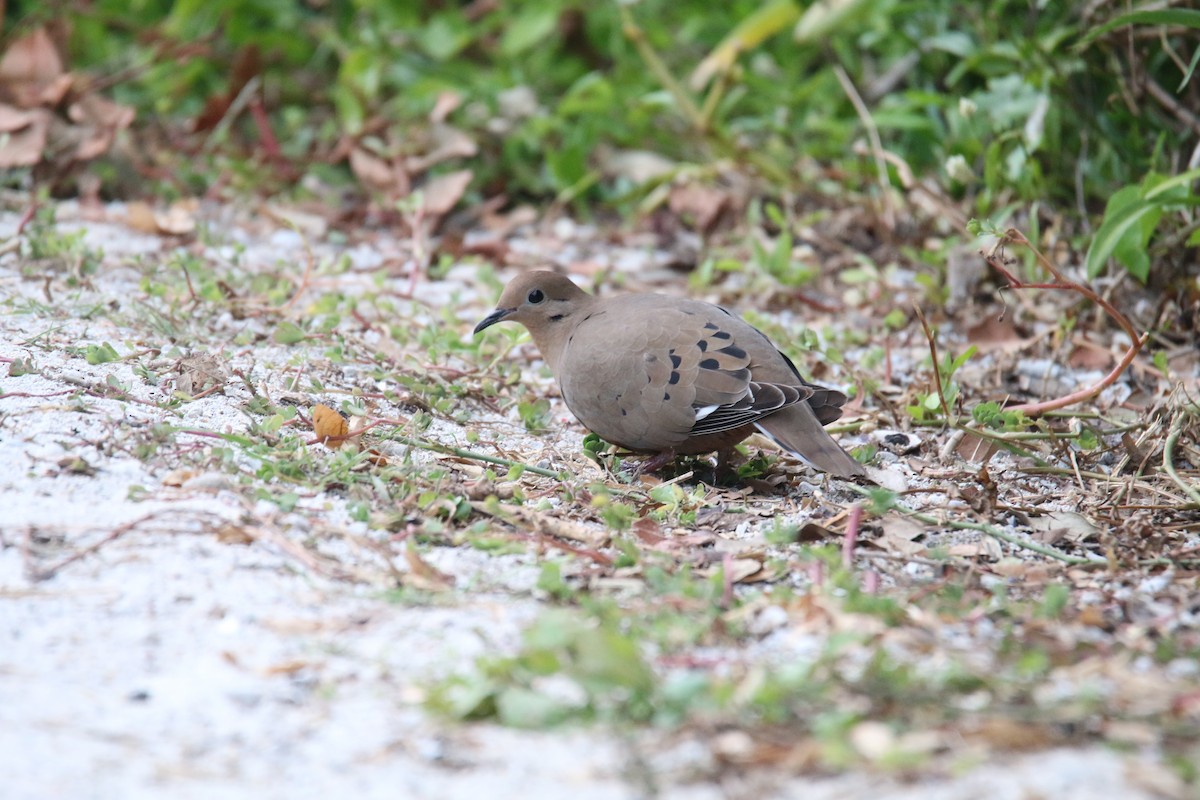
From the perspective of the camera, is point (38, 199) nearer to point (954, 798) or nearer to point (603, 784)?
point (603, 784)

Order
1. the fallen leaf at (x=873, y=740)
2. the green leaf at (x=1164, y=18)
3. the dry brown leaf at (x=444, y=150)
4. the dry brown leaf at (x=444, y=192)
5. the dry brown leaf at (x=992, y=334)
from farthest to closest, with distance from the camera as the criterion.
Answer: the dry brown leaf at (x=444, y=150), the dry brown leaf at (x=444, y=192), the dry brown leaf at (x=992, y=334), the green leaf at (x=1164, y=18), the fallen leaf at (x=873, y=740)

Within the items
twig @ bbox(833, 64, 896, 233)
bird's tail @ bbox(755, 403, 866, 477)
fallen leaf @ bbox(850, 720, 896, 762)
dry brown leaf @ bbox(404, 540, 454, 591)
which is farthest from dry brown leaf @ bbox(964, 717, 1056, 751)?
twig @ bbox(833, 64, 896, 233)

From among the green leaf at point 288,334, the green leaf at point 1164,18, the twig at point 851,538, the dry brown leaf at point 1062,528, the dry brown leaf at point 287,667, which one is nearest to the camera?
the dry brown leaf at point 287,667

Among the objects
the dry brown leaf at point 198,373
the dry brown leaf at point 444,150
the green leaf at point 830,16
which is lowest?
the dry brown leaf at point 198,373

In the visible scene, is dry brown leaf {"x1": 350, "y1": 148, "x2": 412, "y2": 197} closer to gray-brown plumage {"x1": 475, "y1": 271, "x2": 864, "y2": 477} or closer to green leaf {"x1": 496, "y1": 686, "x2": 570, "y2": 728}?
gray-brown plumage {"x1": 475, "y1": 271, "x2": 864, "y2": 477}

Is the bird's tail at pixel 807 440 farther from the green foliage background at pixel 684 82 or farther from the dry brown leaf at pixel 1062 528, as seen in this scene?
the green foliage background at pixel 684 82

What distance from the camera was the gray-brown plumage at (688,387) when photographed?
12.3ft

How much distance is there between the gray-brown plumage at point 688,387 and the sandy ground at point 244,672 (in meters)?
0.89

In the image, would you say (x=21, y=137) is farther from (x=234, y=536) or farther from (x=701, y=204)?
(x=234, y=536)

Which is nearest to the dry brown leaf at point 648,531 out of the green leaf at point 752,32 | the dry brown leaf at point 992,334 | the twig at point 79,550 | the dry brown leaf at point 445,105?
the twig at point 79,550

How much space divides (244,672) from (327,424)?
126 cm

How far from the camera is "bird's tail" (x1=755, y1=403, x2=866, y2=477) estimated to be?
3.66 metres

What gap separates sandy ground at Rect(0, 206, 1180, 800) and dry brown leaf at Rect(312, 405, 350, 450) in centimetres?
37

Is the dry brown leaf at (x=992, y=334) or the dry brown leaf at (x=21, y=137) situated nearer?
the dry brown leaf at (x=992, y=334)
